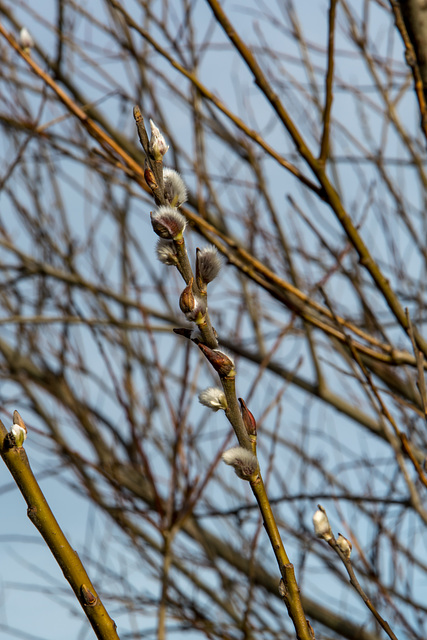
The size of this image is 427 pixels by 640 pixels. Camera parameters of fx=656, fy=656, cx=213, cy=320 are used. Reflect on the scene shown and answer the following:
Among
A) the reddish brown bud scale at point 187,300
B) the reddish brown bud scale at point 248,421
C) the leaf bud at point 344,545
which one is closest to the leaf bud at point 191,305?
the reddish brown bud scale at point 187,300

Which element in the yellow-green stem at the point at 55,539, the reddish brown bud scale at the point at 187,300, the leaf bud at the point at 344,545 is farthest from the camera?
the leaf bud at the point at 344,545

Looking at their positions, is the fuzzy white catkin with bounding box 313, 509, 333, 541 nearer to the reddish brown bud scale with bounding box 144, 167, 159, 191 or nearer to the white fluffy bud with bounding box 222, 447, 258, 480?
the white fluffy bud with bounding box 222, 447, 258, 480

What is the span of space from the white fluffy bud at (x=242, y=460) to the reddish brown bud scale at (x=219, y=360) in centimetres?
8

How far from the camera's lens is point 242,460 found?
71 centimetres

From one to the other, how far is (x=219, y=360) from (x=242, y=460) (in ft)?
0.36

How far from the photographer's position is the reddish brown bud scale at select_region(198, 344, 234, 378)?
70 cm

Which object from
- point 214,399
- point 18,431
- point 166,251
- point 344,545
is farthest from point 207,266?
point 344,545

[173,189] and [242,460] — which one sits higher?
[173,189]

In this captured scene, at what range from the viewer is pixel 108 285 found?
3379mm

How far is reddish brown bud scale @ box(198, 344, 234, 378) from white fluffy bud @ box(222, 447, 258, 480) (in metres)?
0.08

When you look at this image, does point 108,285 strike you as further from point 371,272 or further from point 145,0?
point 371,272

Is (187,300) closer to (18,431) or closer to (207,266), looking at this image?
(207,266)

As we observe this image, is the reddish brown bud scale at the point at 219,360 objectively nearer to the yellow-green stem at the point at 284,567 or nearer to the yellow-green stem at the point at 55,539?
the yellow-green stem at the point at 284,567

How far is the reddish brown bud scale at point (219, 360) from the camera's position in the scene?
2.30 feet
